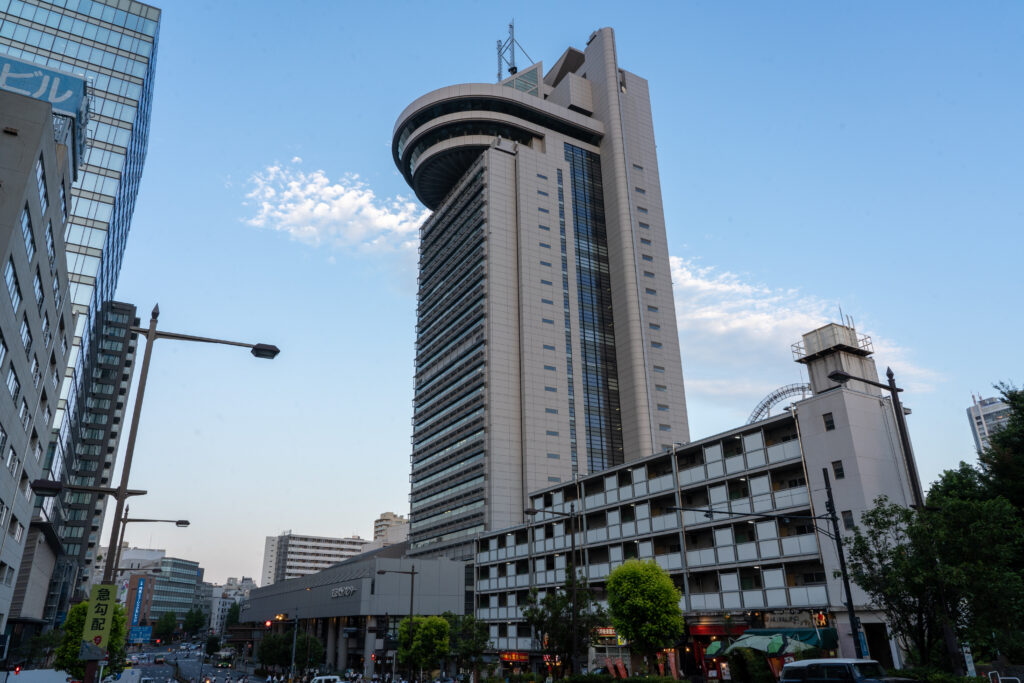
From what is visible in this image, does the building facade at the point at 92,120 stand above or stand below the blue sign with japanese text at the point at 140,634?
above

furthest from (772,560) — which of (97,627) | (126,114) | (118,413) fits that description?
(118,413)

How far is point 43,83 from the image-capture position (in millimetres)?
49375

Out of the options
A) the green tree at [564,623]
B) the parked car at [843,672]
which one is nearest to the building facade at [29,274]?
the green tree at [564,623]

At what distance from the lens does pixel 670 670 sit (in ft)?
164

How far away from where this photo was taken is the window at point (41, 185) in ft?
124

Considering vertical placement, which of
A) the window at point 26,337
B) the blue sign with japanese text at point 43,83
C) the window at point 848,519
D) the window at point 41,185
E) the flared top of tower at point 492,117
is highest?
the flared top of tower at point 492,117

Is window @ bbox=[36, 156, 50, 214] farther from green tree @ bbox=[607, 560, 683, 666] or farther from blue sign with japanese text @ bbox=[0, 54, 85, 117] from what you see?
green tree @ bbox=[607, 560, 683, 666]

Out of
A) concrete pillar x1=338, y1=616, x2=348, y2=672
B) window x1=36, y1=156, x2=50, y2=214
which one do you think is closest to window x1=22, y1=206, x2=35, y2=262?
window x1=36, y1=156, x2=50, y2=214

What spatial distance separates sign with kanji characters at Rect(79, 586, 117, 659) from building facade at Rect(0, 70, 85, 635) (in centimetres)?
2705

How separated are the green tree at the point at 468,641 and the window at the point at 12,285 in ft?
149

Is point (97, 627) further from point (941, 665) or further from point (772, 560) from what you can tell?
point (772, 560)

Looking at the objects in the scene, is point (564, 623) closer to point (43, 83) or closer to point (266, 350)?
point (266, 350)

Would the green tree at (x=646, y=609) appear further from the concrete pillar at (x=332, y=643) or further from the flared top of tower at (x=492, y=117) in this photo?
the flared top of tower at (x=492, y=117)

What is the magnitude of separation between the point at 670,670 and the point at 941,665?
89.8 ft
